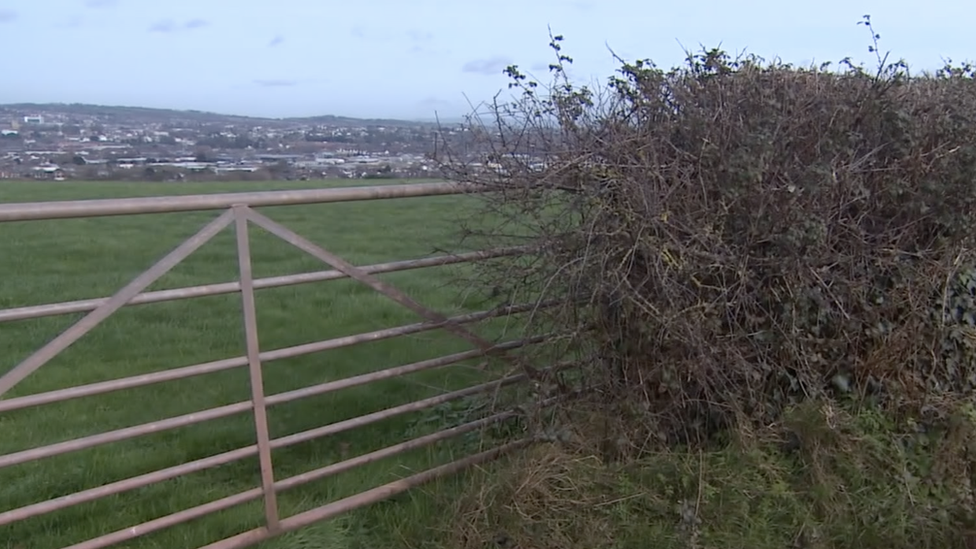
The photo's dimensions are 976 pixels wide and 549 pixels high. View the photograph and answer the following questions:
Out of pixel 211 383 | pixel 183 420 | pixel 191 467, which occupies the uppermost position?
pixel 183 420

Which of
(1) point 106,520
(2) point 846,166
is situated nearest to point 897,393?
(2) point 846,166

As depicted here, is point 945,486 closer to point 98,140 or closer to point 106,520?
point 106,520

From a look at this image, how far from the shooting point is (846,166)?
4.15 meters

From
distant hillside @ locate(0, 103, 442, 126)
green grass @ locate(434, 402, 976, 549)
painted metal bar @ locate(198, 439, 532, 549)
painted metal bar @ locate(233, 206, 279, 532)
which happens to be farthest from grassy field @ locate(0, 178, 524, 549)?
distant hillside @ locate(0, 103, 442, 126)

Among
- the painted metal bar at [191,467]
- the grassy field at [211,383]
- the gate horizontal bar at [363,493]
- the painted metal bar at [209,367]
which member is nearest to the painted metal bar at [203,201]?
the grassy field at [211,383]

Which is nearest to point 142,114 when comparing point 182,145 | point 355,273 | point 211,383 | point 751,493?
point 182,145

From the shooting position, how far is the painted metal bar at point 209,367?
2989mm

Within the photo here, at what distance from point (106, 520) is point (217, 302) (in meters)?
3.55

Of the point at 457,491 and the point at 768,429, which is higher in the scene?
the point at 768,429

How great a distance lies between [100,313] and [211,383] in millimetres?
2220

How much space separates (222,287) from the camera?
3.32 m

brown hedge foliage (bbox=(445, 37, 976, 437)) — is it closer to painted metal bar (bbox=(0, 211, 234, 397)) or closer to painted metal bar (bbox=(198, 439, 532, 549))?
painted metal bar (bbox=(198, 439, 532, 549))

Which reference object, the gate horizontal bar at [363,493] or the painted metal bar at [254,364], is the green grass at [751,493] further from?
the painted metal bar at [254,364]

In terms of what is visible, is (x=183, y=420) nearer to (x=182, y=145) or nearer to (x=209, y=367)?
(x=209, y=367)
